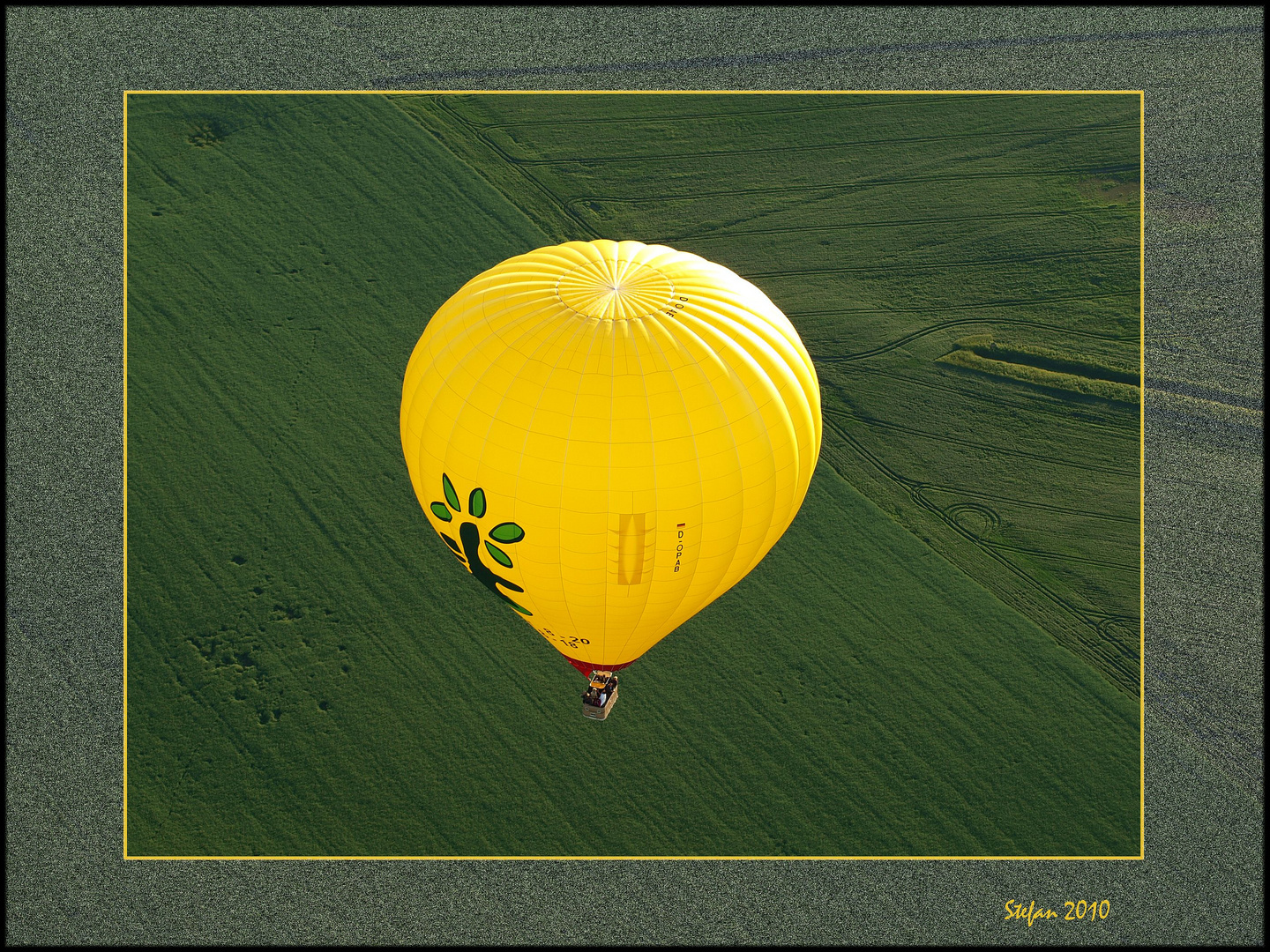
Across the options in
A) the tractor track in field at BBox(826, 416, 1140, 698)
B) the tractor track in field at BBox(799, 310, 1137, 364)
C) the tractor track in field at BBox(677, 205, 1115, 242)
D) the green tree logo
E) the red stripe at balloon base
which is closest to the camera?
the green tree logo

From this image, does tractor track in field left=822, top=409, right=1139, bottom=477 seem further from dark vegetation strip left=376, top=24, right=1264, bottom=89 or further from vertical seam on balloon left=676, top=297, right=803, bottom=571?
dark vegetation strip left=376, top=24, right=1264, bottom=89

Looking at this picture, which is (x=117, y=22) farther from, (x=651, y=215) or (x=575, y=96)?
(x=651, y=215)

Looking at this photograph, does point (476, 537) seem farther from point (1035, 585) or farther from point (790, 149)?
point (790, 149)

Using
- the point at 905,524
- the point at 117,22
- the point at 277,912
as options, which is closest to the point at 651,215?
the point at 905,524

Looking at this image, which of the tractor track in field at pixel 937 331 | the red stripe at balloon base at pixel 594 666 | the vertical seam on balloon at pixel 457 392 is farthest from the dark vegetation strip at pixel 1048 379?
the vertical seam on balloon at pixel 457 392

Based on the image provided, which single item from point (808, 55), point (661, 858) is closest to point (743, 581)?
point (661, 858)

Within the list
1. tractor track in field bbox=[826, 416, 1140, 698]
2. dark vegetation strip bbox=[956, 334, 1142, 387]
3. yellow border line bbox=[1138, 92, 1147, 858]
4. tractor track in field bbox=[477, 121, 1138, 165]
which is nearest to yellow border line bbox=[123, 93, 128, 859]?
tractor track in field bbox=[477, 121, 1138, 165]
